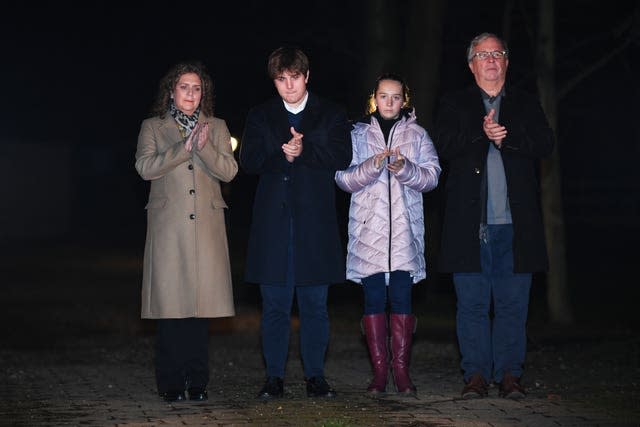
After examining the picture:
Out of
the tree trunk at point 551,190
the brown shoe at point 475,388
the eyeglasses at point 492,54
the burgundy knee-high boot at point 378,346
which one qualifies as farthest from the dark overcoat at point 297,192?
the tree trunk at point 551,190

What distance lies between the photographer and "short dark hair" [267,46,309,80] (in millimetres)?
7867

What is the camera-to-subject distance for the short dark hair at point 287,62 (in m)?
7.87

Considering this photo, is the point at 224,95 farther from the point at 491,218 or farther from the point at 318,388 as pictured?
the point at 318,388

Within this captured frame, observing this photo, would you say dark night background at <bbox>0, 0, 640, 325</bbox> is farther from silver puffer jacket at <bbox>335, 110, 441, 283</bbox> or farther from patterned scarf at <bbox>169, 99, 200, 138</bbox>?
silver puffer jacket at <bbox>335, 110, 441, 283</bbox>

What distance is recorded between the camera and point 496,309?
816cm

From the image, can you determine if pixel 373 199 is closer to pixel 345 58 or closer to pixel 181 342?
pixel 181 342

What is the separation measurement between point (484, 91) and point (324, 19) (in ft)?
44.3

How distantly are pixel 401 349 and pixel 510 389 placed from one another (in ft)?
2.40

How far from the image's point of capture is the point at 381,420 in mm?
7117

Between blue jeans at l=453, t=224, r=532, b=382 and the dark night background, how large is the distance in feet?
8.01

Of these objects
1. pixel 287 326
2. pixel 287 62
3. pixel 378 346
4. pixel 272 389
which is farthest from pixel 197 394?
pixel 287 62

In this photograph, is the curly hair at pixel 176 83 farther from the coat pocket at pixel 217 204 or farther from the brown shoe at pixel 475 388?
the brown shoe at pixel 475 388

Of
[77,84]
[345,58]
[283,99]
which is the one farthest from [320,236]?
[77,84]

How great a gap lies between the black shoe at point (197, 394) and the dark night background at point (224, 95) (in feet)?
5.34
